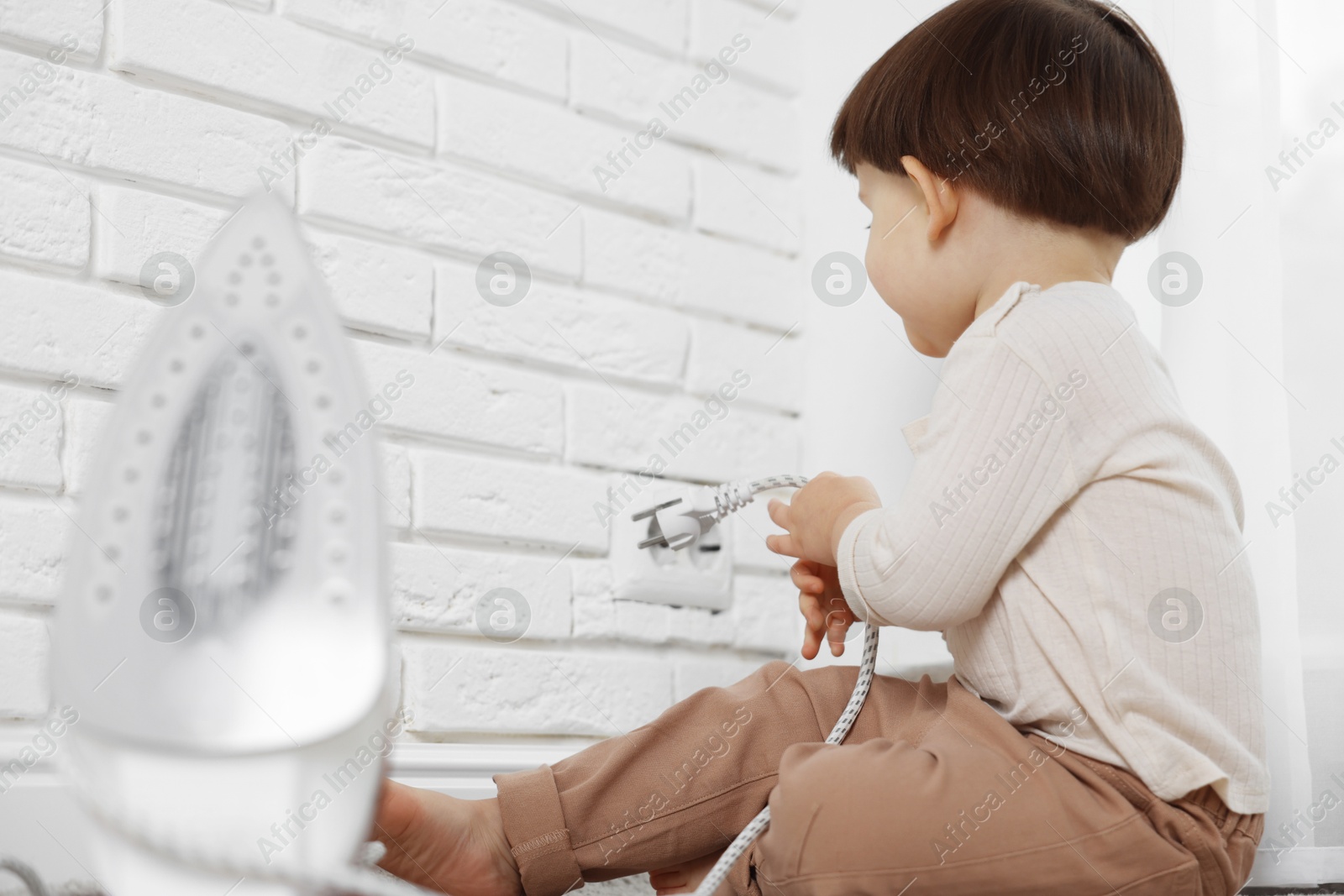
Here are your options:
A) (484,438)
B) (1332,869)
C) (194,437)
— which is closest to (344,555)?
(194,437)

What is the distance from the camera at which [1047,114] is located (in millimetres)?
941

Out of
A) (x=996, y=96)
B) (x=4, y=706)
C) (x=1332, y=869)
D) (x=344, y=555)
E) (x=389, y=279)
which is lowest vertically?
(x=1332, y=869)

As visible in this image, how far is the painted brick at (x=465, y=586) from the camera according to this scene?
1044 mm

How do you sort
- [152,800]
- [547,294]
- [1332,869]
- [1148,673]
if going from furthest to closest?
[547,294] < [1332,869] < [1148,673] < [152,800]

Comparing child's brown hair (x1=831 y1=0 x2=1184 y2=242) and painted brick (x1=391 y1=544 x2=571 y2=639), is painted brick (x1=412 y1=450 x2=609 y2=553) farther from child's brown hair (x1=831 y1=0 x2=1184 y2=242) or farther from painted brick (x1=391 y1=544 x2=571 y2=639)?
child's brown hair (x1=831 y1=0 x2=1184 y2=242)

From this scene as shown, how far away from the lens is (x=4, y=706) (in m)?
0.85

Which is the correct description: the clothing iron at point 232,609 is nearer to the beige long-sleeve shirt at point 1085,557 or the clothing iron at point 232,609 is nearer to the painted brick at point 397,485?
the beige long-sleeve shirt at point 1085,557

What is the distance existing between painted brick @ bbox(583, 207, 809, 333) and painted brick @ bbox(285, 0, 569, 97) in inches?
6.6

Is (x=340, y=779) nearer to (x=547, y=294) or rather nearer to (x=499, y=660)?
(x=499, y=660)

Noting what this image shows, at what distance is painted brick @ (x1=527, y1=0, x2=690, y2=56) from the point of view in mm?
1266

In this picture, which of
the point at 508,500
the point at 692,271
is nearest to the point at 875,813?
the point at 508,500

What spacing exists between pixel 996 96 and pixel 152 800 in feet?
2.77

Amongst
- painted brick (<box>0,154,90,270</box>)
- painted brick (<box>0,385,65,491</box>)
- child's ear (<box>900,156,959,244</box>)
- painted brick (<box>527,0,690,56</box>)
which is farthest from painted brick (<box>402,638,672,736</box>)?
painted brick (<box>527,0,690,56</box>)

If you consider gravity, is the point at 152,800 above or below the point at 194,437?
below
